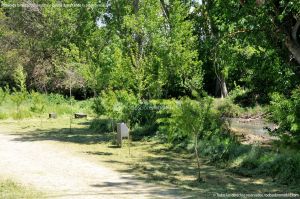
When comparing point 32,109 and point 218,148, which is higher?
point 32,109

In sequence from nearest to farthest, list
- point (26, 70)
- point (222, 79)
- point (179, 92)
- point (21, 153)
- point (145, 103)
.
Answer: point (21, 153) < point (145, 103) < point (222, 79) < point (179, 92) < point (26, 70)

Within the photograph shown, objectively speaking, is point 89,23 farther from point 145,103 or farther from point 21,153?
point 21,153

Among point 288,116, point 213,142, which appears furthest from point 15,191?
point 288,116

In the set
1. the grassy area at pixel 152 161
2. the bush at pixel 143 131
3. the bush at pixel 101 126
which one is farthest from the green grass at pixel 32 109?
the bush at pixel 143 131

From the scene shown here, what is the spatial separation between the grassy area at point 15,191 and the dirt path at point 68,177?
0.82 feet

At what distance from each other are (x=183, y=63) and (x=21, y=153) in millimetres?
13614

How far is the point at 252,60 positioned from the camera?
515 inches

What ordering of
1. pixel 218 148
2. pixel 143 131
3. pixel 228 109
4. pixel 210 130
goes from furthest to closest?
pixel 228 109, pixel 143 131, pixel 210 130, pixel 218 148

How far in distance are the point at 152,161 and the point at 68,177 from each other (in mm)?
3246

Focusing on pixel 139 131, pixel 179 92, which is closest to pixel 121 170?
pixel 139 131

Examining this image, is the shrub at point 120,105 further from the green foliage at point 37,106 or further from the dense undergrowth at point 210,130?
the green foliage at point 37,106

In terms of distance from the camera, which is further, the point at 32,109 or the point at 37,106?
the point at 37,106

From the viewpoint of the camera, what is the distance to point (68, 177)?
33.7 ft

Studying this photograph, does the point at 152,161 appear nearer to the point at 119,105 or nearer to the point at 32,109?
the point at 119,105
